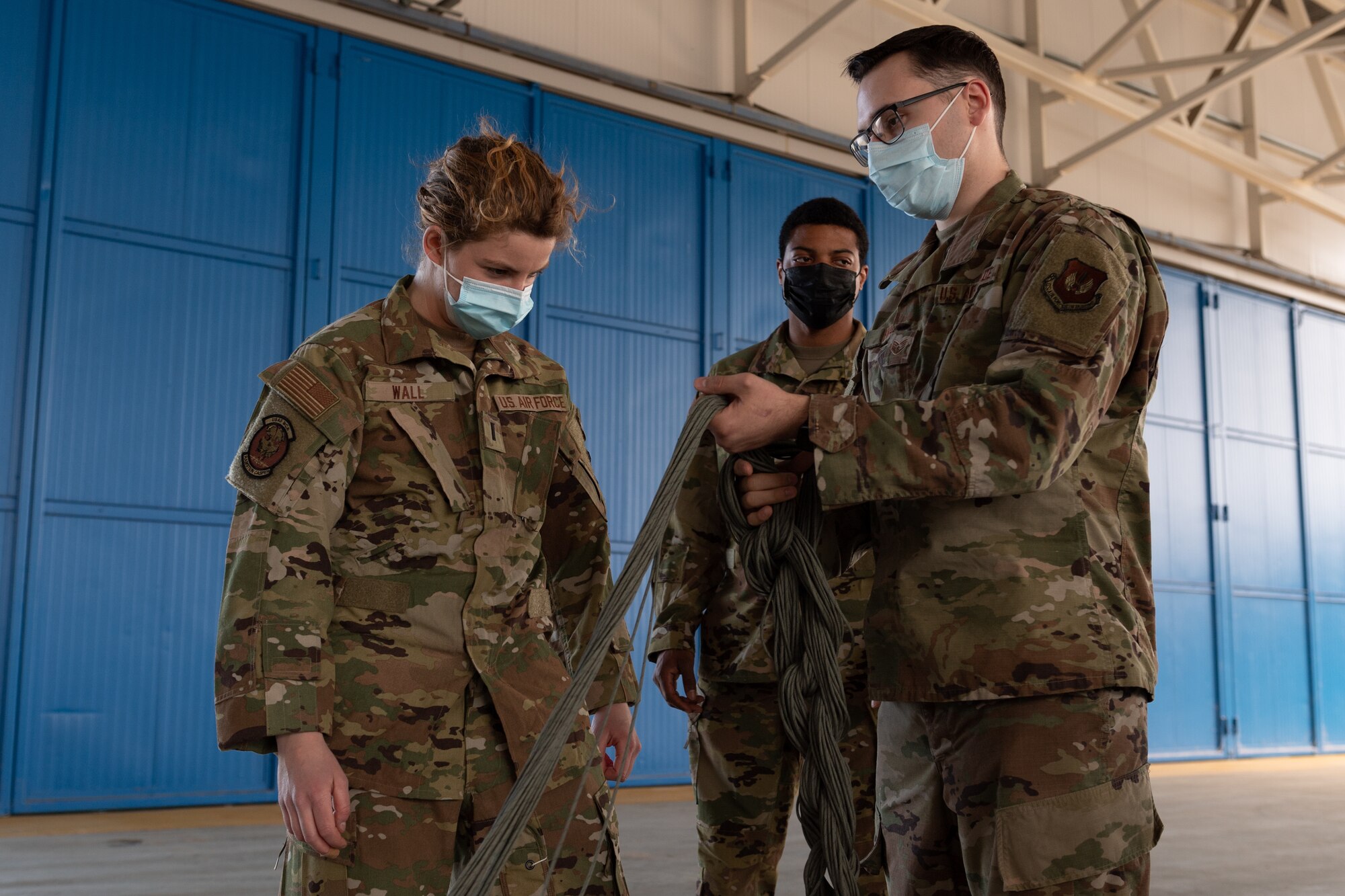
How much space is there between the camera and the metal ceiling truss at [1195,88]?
26.8 ft

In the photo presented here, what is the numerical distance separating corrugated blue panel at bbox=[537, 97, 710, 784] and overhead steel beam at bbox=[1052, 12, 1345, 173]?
332cm

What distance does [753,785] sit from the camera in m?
2.45

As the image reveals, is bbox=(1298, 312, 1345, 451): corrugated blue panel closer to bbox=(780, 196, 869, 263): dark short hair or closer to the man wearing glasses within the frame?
bbox=(780, 196, 869, 263): dark short hair

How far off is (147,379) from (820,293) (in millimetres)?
3920

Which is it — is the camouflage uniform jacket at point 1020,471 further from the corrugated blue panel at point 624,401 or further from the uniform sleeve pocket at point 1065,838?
the corrugated blue panel at point 624,401

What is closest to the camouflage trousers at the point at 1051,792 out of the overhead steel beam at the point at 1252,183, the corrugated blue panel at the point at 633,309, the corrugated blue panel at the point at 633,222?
the corrugated blue panel at the point at 633,309

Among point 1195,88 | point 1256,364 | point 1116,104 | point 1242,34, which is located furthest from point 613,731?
point 1256,364

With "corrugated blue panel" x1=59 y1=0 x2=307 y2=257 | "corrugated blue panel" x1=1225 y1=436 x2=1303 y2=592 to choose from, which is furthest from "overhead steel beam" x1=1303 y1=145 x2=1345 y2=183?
"corrugated blue panel" x1=59 y1=0 x2=307 y2=257

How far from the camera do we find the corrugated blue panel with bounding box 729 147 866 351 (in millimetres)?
7652

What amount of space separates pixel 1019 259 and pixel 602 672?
102cm

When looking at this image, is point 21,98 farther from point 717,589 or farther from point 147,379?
point 717,589

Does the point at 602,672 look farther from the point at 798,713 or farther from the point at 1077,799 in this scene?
the point at 1077,799

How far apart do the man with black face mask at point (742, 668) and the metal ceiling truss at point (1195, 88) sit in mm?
5330

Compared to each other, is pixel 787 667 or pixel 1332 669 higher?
pixel 787 667
